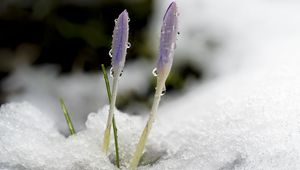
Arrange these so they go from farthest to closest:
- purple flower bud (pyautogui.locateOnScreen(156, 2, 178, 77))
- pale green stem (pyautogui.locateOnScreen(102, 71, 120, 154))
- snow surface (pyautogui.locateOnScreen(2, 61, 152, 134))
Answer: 1. snow surface (pyautogui.locateOnScreen(2, 61, 152, 134))
2. pale green stem (pyautogui.locateOnScreen(102, 71, 120, 154))
3. purple flower bud (pyautogui.locateOnScreen(156, 2, 178, 77))

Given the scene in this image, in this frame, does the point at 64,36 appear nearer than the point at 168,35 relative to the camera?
No

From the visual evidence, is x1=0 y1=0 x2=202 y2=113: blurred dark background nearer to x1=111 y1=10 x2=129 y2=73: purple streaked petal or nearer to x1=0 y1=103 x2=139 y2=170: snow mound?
x1=0 y1=103 x2=139 y2=170: snow mound

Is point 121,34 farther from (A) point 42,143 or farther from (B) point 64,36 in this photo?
(B) point 64,36

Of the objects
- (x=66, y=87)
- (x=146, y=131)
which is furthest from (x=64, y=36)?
(x=146, y=131)

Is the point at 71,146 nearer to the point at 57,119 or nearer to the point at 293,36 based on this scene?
the point at 57,119

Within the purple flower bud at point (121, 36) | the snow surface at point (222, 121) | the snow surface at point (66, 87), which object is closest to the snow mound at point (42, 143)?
the snow surface at point (222, 121)

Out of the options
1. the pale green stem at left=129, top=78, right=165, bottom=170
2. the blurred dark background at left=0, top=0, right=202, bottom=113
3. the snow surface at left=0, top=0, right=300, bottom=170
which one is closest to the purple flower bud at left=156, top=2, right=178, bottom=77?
the pale green stem at left=129, top=78, right=165, bottom=170
